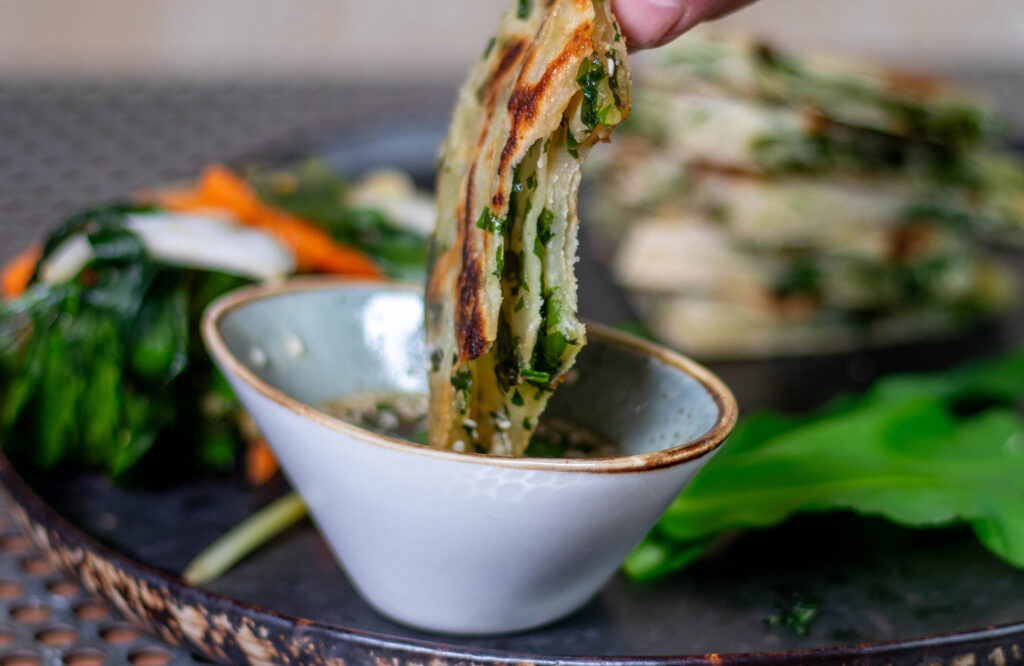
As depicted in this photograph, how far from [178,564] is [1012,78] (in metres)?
4.22

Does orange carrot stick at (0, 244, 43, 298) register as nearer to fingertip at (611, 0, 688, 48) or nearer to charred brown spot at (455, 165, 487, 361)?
charred brown spot at (455, 165, 487, 361)

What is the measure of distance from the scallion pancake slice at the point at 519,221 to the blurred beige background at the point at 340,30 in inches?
172

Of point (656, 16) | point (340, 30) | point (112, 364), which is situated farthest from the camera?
point (340, 30)

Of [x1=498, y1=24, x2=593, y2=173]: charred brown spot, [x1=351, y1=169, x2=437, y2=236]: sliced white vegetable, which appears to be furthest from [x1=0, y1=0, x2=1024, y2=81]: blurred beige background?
[x1=498, y1=24, x2=593, y2=173]: charred brown spot

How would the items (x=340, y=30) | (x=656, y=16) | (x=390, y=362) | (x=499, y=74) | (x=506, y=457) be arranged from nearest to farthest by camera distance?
(x=506, y=457) → (x=656, y=16) → (x=499, y=74) → (x=390, y=362) → (x=340, y=30)

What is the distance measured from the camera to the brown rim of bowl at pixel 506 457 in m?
1.00

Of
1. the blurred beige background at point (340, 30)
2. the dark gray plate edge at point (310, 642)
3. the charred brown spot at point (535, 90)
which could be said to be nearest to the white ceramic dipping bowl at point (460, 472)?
the dark gray plate edge at point (310, 642)

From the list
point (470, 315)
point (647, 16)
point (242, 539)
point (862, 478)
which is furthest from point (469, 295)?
point (862, 478)

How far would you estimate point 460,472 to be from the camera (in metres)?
1.02

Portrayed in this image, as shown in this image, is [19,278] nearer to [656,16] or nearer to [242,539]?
[242,539]

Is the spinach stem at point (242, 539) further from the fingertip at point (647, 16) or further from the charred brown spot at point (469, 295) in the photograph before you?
the fingertip at point (647, 16)

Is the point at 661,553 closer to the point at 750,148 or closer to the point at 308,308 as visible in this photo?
the point at 308,308

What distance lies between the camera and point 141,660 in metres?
1.21

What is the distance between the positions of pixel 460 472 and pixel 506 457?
53 millimetres
